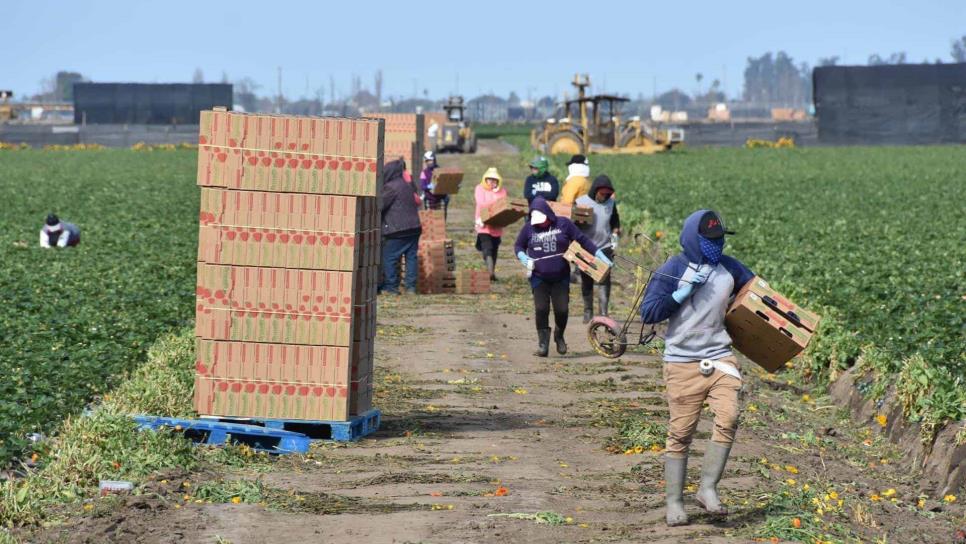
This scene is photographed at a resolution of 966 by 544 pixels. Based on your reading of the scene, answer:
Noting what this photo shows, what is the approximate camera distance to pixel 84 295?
19.7 metres

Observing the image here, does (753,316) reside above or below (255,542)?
above

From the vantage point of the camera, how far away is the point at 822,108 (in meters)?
83.9

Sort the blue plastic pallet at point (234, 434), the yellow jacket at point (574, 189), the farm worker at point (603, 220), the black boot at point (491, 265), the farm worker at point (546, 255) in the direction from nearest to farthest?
the blue plastic pallet at point (234, 434)
the farm worker at point (546, 255)
the farm worker at point (603, 220)
the yellow jacket at point (574, 189)
the black boot at point (491, 265)

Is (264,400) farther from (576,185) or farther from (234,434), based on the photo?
(576,185)

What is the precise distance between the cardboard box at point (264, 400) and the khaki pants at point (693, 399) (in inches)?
130

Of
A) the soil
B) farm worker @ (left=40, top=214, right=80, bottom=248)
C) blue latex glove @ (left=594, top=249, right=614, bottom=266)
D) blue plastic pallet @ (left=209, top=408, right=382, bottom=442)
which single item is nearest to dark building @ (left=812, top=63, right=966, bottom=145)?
farm worker @ (left=40, top=214, right=80, bottom=248)

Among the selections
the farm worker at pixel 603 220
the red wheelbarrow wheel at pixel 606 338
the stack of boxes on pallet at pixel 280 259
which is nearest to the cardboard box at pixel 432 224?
the farm worker at pixel 603 220

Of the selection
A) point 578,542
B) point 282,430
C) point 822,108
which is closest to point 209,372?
point 282,430

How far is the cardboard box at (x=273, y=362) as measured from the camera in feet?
38.5

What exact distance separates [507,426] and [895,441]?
3.37m

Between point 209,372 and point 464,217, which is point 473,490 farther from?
point 464,217

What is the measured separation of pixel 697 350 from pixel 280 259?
381 centimetres

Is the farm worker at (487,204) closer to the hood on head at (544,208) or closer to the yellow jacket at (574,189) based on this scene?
the yellow jacket at (574,189)

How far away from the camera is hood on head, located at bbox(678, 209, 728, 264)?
924cm
